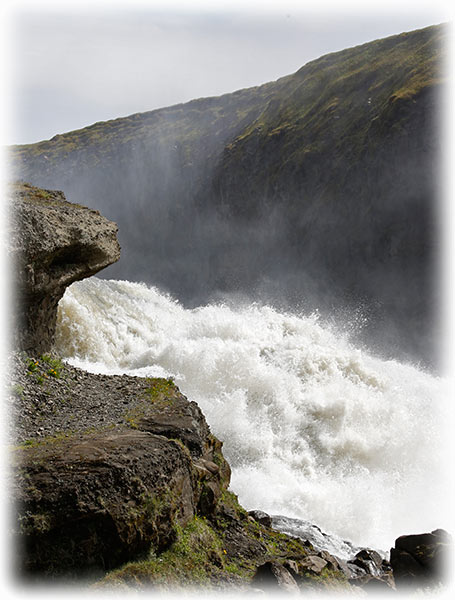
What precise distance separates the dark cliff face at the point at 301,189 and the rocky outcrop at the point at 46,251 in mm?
32057

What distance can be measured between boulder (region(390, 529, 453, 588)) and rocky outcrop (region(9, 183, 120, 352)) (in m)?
8.90

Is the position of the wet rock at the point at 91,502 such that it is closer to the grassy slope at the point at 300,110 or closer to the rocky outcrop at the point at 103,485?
the rocky outcrop at the point at 103,485

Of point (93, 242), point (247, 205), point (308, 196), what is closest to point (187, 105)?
point (247, 205)

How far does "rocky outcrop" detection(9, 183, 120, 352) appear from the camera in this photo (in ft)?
31.2

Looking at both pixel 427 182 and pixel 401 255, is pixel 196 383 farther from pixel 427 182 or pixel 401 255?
pixel 427 182

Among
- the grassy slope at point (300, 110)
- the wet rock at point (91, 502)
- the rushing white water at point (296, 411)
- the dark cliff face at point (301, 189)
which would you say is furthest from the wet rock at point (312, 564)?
the grassy slope at point (300, 110)

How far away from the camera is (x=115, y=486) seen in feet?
20.4

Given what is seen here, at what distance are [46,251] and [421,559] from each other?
984cm

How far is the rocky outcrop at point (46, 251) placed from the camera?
9.52 metres

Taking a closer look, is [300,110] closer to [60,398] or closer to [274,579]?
[60,398]

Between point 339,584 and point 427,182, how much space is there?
42907 millimetres

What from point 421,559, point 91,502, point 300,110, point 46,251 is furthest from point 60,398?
point 300,110

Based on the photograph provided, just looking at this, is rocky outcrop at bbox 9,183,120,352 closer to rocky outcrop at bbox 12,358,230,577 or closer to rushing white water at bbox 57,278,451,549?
rocky outcrop at bbox 12,358,230,577

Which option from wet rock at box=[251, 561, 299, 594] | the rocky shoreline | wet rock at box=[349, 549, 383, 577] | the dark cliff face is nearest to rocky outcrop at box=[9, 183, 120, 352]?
the rocky shoreline
